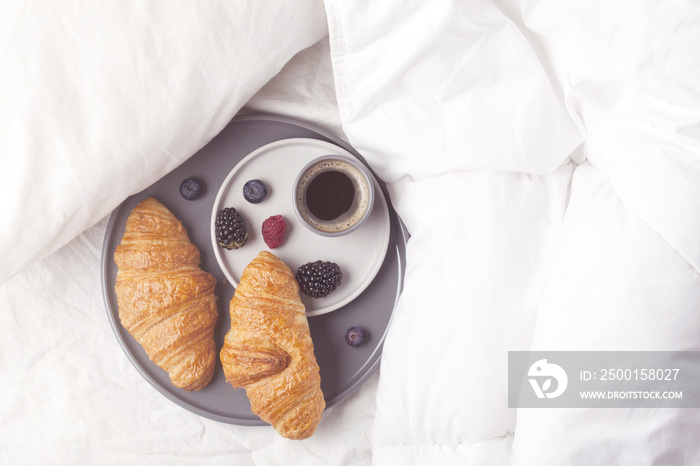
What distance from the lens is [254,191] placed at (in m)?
1.19

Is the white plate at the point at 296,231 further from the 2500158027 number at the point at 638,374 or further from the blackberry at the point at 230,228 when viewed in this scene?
the 2500158027 number at the point at 638,374

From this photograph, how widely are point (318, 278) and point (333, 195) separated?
0.19 metres

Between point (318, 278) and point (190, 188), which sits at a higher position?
point (190, 188)

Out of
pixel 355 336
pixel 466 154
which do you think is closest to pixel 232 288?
pixel 355 336

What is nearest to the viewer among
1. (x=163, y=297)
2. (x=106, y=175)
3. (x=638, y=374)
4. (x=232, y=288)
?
(x=638, y=374)

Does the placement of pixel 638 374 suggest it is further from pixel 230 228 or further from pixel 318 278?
pixel 230 228

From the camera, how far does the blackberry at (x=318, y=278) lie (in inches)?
46.5

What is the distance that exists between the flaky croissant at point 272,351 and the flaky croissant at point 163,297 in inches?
3.1

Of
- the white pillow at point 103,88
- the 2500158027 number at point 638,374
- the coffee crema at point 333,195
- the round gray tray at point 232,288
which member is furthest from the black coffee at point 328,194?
the 2500158027 number at point 638,374

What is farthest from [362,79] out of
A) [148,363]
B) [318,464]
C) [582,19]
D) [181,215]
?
[318,464]

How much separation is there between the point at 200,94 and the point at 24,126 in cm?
33

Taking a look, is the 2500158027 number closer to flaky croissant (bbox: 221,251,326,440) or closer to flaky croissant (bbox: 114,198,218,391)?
flaky croissant (bbox: 221,251,326,440)

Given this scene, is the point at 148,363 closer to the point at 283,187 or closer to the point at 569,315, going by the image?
the point at 283,187

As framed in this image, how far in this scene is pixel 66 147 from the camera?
3.28 ft
